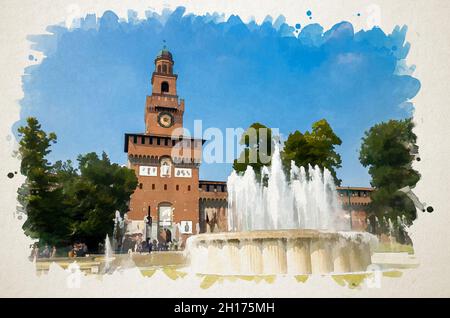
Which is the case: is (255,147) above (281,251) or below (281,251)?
above

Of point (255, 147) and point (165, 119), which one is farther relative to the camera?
point (165, 119)

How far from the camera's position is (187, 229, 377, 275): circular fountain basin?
11414 millimetres

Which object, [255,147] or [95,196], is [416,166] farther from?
[95,196]

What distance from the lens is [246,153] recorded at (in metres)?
27.3

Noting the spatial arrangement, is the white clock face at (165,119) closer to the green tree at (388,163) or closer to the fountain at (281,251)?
the green tree at (388,163)

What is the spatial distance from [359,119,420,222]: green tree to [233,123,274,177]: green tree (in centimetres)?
627

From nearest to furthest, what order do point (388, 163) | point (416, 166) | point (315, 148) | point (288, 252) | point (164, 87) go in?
point (288, 252)
point (416, 166)
point (388, 163)
point (315, 148)
point (164, 87)

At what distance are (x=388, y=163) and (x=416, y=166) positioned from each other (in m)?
8.23

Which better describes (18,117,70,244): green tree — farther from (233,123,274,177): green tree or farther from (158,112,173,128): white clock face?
(158,112,173,128): white clock face

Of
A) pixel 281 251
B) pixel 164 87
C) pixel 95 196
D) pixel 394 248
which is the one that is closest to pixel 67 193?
pixel 95 196

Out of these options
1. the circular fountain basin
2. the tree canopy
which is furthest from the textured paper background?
the tree canopy

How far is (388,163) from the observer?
22391 mm

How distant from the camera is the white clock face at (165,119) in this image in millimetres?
35594
